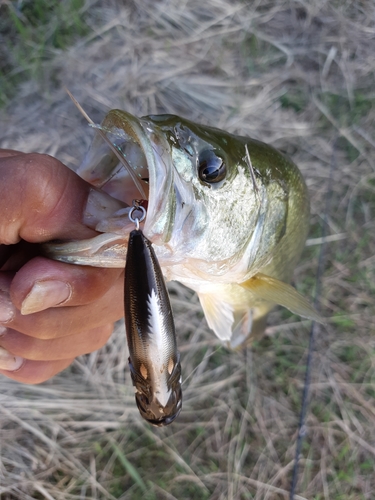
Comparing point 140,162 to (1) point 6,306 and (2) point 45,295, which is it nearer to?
(2) point 45,295

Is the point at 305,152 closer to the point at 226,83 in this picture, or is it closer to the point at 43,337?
the point at 226,83

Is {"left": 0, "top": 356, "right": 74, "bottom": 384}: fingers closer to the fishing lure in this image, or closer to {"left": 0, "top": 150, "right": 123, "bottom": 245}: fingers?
{"left": 0, "top": 150, "right": 123, "bottom": 245}: fingers

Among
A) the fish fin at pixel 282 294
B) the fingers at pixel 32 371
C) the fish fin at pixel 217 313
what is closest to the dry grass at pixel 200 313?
the fish fin at pixel 217 313

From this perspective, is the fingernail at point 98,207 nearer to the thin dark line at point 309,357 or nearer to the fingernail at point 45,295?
the fingernail at point 45,295

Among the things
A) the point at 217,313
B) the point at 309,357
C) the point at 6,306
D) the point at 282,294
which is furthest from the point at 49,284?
the point at 309,357

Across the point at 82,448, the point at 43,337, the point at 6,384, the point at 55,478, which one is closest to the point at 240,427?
the point at 82,448
